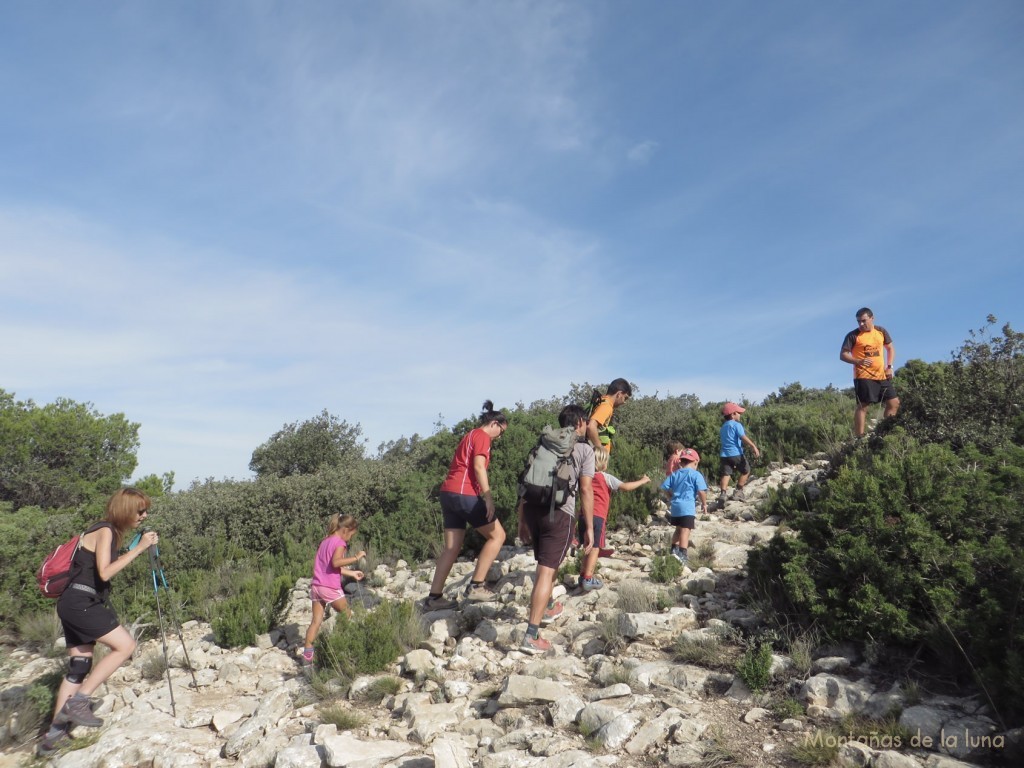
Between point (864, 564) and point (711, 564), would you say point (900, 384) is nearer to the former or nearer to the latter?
point (711, 564)

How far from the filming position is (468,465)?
629 centimetres

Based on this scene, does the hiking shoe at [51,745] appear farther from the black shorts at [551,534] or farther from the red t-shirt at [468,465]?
the black shorts at [551,534]

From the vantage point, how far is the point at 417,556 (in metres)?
9.16

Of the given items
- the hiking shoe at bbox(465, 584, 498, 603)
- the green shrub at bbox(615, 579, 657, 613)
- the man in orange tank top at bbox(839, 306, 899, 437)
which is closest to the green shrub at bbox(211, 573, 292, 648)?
the hiking shoe at bbox(465, 584, 498, 603)

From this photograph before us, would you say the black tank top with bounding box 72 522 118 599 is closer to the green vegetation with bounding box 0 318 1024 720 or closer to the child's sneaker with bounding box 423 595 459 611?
the green vegetation with bounding box 0 318 1024 720

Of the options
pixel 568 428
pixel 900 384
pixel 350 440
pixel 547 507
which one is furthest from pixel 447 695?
pixel 350 440

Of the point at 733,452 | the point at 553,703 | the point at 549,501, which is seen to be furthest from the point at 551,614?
the point at 733,452

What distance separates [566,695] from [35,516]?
9366 millimetres

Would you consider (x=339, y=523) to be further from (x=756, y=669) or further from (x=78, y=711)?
(x=756, y=669)

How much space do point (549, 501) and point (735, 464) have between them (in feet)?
17.2

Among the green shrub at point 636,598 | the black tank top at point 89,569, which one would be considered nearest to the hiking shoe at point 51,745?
the black tank top at point 89,569

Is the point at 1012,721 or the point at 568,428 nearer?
the point at 1012,721

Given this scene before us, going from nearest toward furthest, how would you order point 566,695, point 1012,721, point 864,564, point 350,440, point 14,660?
1. point 1012,721
2. point 566,695
3. point 864,564
4. point 14,660
5. point 350,440

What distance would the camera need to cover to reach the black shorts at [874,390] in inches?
336
